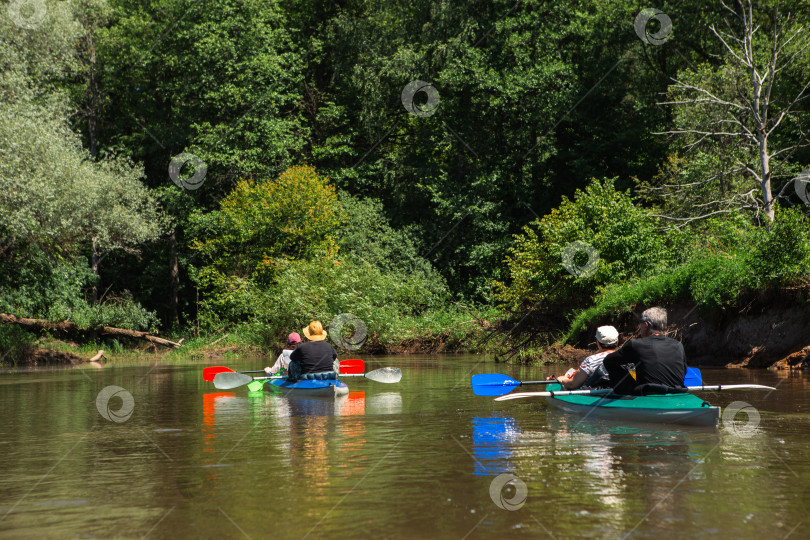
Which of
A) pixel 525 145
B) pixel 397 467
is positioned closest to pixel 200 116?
pixel 525 145

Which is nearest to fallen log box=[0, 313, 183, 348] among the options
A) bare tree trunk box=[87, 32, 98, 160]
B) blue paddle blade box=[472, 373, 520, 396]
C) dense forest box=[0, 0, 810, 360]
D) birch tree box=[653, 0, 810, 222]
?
dense forest box=[0, 0, 810, 360]

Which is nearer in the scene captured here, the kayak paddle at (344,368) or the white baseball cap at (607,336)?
the white baseball cap at (607,336)

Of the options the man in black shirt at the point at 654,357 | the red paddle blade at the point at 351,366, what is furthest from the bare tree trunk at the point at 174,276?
the man in black shirt at the point at 654,357

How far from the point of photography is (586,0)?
131 ft

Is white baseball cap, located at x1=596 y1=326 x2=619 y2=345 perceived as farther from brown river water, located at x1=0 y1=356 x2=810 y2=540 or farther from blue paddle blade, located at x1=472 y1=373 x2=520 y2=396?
blue paddle blade, located at x1=472 y1=373 x2=520 y2=396

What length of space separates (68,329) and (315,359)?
19646mm

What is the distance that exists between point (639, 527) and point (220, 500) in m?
2.85

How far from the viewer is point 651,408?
915 centimetres

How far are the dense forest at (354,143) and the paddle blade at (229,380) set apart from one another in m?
11.8

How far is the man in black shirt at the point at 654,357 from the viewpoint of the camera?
9211 millimetres

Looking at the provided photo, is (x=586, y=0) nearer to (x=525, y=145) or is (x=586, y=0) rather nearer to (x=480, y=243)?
(x=525, y=145)

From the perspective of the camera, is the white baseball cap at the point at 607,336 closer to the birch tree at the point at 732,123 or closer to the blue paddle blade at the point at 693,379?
the blue paddle blade at the point at 693,379

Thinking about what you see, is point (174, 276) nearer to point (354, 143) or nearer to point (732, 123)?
point (354, 143)

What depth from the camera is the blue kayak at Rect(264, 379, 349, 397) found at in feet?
43.9
